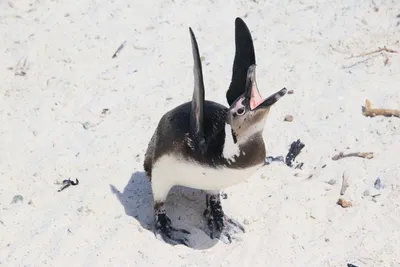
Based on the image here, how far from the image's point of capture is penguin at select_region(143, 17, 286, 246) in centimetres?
233

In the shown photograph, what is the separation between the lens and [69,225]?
9.77 feet

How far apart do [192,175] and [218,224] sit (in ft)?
1.38

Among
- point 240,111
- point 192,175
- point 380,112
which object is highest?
point 240,111

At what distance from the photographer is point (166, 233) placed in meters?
2.89

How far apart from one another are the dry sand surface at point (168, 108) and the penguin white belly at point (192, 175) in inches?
11.9

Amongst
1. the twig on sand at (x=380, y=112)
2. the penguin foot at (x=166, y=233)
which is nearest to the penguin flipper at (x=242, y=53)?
the penguin foot at (x=166, y=233)

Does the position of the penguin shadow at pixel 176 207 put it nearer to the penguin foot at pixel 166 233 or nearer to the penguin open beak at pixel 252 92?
the penguin foot at pixel 166 233

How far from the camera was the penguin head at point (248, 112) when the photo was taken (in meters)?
2.29

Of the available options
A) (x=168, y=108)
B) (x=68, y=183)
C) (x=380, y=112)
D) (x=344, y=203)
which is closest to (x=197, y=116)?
(x=344, y=203)

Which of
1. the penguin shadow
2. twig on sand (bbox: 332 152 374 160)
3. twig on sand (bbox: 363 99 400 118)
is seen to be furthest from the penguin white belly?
twig on sand (bbox: 363 99 400 118)

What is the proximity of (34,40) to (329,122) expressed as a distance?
211 cm

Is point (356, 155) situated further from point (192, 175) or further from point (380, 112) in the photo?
point (192, 175)

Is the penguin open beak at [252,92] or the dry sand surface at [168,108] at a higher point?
the penguin open beak at [252,92]

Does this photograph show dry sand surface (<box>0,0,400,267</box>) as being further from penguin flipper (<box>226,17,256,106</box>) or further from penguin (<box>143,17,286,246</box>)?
penguin flipper (<box>226,17,256,106</box>)
